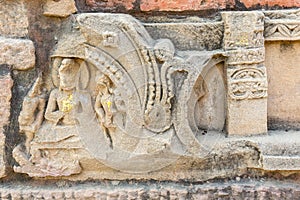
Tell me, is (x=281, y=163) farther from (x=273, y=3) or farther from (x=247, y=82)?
(x=273, y=3)

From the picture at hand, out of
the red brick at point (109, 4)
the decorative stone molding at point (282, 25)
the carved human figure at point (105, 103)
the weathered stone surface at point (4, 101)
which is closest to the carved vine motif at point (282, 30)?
the decorative stone molding at point (282, 25)

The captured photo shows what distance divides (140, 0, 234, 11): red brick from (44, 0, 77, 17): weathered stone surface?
10.7 inches

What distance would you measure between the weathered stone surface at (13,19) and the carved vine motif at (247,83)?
813 millimetres

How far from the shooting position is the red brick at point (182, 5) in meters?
1.64

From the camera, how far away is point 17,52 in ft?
5.22

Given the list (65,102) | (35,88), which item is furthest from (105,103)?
(35,88)

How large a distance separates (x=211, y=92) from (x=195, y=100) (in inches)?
2.8

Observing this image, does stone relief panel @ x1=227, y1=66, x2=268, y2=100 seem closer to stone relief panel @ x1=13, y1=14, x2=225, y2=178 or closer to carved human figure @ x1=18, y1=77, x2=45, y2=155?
stone relief panel @ x1=13, y1=14, x2=225, y2=178

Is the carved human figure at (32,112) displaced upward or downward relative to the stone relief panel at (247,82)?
downward

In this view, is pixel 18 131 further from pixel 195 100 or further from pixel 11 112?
pixel 195 100

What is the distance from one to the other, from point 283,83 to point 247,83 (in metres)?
0.18

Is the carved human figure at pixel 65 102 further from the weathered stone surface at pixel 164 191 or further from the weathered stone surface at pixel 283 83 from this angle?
the weathered stone surface at pixel 283 83

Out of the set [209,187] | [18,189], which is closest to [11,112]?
[18,189]

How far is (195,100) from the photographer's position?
1.68 metres
